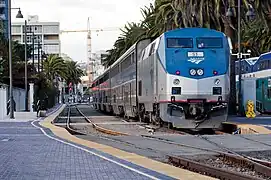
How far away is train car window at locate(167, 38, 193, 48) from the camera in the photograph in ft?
85.4

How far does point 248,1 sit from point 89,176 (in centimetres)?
3133

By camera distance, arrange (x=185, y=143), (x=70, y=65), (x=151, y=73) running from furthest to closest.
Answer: (x=70, y=65)
(x=151, y=73)
(x=185, y=143)

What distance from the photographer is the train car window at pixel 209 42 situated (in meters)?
26.2

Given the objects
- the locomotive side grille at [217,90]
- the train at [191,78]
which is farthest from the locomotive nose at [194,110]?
the locomotive side grille at [217,90]

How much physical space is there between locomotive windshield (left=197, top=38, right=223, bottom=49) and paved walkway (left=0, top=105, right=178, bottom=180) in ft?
30.7

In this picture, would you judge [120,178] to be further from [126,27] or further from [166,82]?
[126,27]

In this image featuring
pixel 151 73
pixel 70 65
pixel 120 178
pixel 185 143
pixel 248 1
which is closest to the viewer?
pixel 120 178

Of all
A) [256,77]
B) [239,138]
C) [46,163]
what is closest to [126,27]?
[256,77]

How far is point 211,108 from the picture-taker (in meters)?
25.4

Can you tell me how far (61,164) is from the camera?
13.6m

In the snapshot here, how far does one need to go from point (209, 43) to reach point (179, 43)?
52.4 inches

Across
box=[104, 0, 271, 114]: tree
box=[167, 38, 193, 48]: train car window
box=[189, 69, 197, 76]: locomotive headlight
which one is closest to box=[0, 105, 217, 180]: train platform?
box=[189, 69, 197, 76]: locomotive headlight

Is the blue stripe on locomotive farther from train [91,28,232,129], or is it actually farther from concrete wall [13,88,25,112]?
concrete wall [13,88,25,112]

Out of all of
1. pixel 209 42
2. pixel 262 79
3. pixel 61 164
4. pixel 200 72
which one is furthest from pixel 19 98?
pixel 61 164
